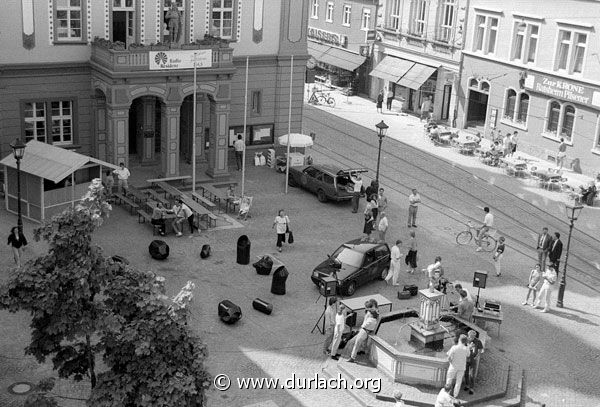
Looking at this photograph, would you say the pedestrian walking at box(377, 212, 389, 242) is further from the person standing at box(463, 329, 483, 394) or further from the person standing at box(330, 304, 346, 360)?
the person standing at box(463, 329, 483, 394)

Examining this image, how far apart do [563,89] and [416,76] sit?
1231cm

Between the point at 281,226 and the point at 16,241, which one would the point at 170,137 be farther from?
the point at 16,241

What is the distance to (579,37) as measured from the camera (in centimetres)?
4409

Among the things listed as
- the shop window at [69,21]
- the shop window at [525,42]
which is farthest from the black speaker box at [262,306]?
the shop window at [525,42]

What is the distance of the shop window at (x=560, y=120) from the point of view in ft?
148

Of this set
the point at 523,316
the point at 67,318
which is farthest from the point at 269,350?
the point at 67,318

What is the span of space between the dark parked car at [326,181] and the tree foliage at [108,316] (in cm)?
2212

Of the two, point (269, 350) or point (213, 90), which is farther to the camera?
point (213, 90)

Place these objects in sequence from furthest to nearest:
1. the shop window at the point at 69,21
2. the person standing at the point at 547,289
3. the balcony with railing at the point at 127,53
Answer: the shop window at the point at 69,21 < the balcony with railing at the point at 127,53 < the person standing at the point at 547,289

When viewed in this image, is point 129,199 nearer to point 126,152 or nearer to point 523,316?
point 126,152

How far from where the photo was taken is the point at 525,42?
47.4m

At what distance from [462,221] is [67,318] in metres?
24.3

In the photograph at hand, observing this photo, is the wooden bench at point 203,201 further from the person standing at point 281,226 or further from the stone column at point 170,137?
the person standing at point 281,226

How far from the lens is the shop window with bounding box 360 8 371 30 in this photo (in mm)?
60656
